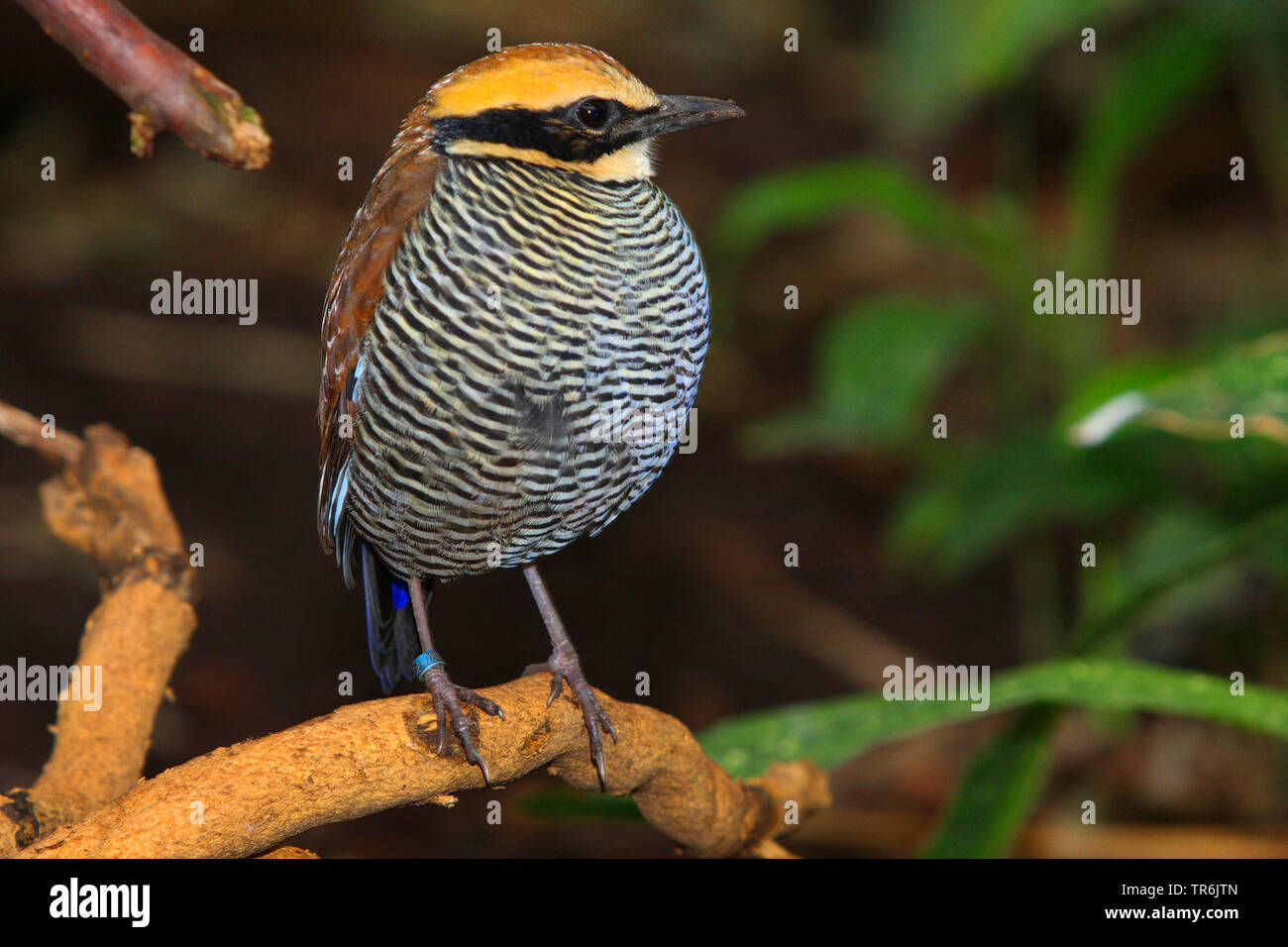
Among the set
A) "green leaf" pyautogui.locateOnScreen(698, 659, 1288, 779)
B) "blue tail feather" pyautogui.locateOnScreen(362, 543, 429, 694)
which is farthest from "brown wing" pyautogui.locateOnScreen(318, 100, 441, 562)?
"green leaf" pyautogui.locateOnScreen(698, 659, 1288, 779)

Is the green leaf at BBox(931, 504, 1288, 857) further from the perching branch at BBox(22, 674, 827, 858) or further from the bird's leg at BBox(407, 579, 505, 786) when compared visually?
the bird's leg at BBox(407, 579, 505, 786)

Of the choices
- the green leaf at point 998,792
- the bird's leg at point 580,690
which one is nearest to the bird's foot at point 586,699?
the bird's leg at point 580,690

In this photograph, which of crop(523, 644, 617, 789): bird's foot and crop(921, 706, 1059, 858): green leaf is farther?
crop(921, 706, 1059, 858): green leaf

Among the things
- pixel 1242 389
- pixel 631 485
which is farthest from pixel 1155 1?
pixel 631 485

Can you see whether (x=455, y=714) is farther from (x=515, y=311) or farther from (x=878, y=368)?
(x=878, y=368)

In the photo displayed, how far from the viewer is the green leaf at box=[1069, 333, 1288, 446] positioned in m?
2.59

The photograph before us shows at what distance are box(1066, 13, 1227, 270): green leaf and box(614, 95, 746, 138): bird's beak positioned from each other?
128 inches

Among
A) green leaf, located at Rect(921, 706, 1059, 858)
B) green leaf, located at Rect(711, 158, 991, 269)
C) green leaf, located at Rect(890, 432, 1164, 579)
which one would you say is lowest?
green leaf, located at Rect(921, 706, 1059, 858)

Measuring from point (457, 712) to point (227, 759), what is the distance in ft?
1.12

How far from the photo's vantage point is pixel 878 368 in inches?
173

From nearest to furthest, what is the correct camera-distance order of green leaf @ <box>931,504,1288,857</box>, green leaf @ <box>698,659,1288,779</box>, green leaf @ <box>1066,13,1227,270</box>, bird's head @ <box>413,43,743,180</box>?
bird's head @ <box>413,43,743,180</box>
green leaf @ <box>698,659,1288,779</box>
green leaf @ <box>931,504,1288,857</box>
green leaf @ <box>1066,13,1227,270</box>

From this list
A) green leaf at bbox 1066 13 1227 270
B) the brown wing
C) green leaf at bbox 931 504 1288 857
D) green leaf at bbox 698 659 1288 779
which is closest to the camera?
the brown wing

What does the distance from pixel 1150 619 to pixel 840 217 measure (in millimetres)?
3411

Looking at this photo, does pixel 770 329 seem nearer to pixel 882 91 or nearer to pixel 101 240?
pixel 882 91
